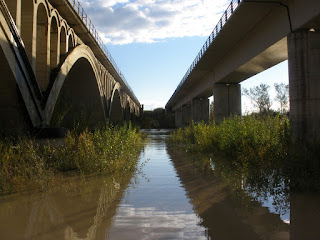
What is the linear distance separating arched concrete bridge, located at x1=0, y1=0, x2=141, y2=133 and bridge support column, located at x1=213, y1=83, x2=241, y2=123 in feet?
32.7

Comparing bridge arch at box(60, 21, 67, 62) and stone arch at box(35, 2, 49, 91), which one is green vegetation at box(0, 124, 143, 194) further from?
bridge arch at box(60, 21, 67, 62)

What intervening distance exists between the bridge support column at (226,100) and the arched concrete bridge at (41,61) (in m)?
9.97

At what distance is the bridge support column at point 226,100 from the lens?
2442 centimetres

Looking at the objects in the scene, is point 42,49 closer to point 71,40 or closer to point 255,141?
point 71,40

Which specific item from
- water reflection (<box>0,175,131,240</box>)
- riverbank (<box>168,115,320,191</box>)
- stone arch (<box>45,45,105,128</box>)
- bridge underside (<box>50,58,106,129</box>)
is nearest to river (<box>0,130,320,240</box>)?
water reflection (<box>0,175,131,240</box>)

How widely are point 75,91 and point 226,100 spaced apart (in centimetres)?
1267

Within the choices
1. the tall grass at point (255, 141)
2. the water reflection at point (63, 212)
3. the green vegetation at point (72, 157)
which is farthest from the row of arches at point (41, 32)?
the tall grass at point (255, 141)

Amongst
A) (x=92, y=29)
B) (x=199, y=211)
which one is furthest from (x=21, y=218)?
(x=92, y=29)

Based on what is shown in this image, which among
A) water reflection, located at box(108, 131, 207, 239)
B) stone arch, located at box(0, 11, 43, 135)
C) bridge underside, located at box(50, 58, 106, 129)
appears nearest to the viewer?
water reflection, located at box(108, 131, 207, 239)

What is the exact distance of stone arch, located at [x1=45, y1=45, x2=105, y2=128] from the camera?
13.3 meters

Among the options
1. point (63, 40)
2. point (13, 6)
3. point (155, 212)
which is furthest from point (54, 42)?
point (155, 212)

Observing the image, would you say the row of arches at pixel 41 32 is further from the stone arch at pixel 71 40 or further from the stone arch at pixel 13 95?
the stone arch at pixel 13 95

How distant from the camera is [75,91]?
25.0 meters

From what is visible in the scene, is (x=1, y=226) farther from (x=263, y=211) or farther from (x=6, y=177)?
(x=263, y=211)
